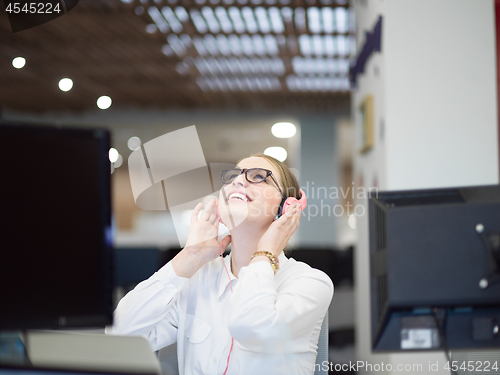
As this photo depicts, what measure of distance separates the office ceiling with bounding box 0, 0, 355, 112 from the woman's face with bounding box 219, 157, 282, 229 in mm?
2509

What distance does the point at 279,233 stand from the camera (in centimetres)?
125

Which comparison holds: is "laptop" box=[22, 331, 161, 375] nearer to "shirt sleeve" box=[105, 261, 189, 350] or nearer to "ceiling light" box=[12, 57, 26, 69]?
"shirt sleeve" box=[105, 261, 189, 350]

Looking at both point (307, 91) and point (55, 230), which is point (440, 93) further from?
point (307, 91)

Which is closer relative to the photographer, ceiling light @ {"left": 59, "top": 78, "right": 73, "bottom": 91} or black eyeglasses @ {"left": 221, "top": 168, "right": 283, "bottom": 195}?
black eyeglasses @ {"left": 221, "top": 168, "right": 283, "bottom": 195}

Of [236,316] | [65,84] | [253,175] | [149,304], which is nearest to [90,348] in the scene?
[149,304]

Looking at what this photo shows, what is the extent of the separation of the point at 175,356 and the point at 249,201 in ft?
1.74

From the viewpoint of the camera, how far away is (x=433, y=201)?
893 mm

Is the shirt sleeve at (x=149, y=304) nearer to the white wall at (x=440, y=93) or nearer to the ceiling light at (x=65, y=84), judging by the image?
the white wall at (x=440, y=93)

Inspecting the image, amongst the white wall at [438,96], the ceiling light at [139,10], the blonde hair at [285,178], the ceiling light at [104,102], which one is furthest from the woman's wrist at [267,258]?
the ceiling light at [104,102]

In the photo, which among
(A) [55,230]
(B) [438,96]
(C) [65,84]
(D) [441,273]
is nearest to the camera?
(A) [55,230]

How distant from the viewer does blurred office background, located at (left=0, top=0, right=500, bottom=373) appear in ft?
Result: 6.79

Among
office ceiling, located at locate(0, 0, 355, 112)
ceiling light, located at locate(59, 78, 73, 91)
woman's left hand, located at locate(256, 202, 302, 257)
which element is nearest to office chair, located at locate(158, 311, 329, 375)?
woman's left hand, located at locate(256, 202, 302, 257)

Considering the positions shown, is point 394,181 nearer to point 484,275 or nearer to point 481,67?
point 481,67

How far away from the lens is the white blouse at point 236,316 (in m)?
1.07
